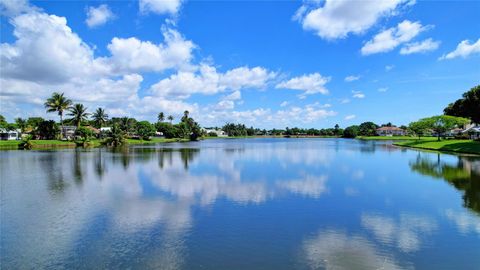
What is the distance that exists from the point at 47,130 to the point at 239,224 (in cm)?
8337

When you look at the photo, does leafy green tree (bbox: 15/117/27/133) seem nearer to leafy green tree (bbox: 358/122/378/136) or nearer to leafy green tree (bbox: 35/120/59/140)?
leafy green tree (bbox: 35/120/59/140)

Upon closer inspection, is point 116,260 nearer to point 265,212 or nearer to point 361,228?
point 265,212

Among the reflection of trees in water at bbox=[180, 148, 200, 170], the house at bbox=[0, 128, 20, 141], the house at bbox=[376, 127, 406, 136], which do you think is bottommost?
the reflection of trees in water at bbox=[180, 148, 200, 170]

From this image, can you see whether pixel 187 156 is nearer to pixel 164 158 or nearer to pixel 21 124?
pixel 164 158

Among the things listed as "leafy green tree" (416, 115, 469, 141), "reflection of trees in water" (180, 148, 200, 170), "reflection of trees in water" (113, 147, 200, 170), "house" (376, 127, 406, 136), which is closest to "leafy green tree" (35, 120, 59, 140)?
"reflection of trees in water" (113, 147, 200, 170)

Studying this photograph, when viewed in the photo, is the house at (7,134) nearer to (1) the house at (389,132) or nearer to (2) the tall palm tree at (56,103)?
(2) the tall palm tree at (56,103)

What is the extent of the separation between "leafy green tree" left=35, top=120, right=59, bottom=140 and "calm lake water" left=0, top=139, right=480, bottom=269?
6489 cm

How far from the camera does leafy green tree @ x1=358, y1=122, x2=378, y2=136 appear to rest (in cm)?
18075

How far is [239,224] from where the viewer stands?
13.2 metres

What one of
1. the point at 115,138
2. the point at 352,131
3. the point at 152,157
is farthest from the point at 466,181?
the point at 352,131

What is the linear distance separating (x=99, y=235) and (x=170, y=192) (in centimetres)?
813

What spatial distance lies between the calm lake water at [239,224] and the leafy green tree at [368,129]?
544 feet

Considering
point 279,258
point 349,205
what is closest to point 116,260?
point 279,258

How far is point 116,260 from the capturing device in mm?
9531
